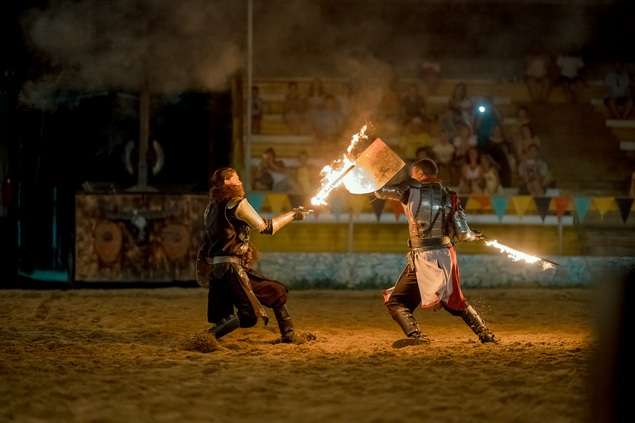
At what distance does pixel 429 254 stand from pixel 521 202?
6.26m

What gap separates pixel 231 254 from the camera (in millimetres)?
7598

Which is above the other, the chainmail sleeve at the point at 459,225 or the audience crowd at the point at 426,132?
the audience crowd at the point at 426,132

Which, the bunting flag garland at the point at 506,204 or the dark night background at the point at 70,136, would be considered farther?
the bunting flag garland at the point at 506,204

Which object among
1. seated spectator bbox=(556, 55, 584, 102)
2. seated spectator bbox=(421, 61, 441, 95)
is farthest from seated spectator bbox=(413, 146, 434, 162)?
seated spectator bbox=(556, 55, 584, 102)

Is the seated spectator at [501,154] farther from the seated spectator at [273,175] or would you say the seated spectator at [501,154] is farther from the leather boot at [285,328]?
the leather boot at [285,328]

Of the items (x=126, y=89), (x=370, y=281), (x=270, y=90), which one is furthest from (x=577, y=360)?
(x=270, y=90)

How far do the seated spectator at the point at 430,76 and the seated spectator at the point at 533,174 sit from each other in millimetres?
2812

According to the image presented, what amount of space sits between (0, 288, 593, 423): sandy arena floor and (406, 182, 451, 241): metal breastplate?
1.00m

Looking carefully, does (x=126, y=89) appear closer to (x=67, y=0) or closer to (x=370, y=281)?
(x=67, y=0)

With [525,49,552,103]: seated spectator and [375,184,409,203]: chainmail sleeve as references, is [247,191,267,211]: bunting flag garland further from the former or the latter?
[525,49,552,103]: seated spectator

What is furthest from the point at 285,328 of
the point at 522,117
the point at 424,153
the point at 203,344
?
the point at 522,117

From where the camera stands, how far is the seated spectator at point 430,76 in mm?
17406

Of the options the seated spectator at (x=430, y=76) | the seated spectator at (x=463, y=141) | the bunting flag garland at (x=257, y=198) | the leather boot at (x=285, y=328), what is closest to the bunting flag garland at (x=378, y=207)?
the bunting flag garland at (x=257, y=198)

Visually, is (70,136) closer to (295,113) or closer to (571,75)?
(295,113)
